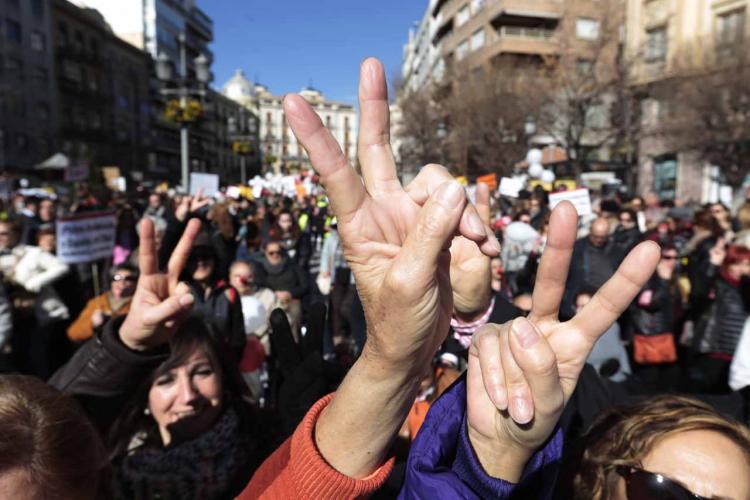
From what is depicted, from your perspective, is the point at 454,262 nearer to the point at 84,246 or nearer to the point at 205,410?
the point at 205,410

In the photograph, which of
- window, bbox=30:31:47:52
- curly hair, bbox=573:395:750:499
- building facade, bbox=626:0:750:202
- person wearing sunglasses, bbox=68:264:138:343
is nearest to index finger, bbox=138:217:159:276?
curly hair, bbox=573:395:750:499

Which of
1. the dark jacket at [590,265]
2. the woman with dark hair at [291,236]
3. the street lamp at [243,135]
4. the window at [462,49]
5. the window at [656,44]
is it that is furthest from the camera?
the window at [462,49]

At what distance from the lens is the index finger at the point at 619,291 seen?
3.49 ft

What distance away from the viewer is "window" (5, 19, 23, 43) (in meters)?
33.9

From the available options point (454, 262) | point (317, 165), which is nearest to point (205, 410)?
point (454, 262)

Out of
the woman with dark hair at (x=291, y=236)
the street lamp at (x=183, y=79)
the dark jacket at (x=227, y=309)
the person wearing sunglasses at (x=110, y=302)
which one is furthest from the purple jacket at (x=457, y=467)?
the street lamp at (x=183, y=79)

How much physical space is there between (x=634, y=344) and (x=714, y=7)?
23.8m

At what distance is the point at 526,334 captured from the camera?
0.96 meters

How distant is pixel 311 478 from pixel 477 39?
141 feet

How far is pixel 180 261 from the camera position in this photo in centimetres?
185

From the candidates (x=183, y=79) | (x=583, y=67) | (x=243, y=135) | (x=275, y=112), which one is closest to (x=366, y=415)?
(x=183, y=79)

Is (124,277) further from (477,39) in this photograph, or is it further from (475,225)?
(477,39)

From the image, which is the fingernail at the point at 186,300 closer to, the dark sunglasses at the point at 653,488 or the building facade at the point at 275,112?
the dark sunglasses at the point at 653,488

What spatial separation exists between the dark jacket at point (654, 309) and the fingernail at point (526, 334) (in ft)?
13.8
